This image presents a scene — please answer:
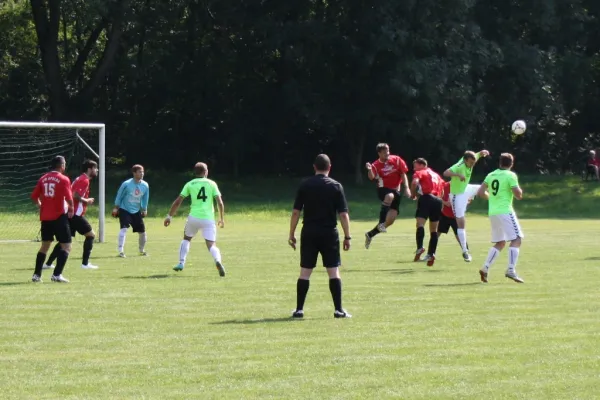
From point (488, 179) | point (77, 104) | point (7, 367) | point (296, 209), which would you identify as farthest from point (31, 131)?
point (7, 367)

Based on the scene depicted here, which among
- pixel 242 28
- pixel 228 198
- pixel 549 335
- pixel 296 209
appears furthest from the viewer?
pixel 242 28

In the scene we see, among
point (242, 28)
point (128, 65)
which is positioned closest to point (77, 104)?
point (128, 65)

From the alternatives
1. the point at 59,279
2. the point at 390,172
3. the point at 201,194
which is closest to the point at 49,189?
the point at 59,279

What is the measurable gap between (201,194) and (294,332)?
22.6ft

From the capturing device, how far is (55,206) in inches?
689

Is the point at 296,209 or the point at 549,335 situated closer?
the point at 549,335

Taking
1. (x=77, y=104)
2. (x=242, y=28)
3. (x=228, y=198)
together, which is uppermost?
(x=242, y=28)

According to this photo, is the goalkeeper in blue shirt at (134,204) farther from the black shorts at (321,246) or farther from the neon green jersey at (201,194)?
the black shorts at (321,246)

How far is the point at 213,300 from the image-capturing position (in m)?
15.5

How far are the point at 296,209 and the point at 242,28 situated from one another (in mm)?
36996

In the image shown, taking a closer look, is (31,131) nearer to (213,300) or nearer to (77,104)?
(77,104)

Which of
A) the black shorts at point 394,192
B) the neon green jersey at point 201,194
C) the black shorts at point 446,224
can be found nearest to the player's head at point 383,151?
the black shorts at point 394,192

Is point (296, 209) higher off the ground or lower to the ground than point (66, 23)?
lower

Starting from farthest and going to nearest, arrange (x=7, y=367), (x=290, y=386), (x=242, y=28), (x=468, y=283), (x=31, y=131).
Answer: (x=242, y=28), (x=31, y=131), (x=468, y=283), (x=7, y=367), (x=290, y=386)
